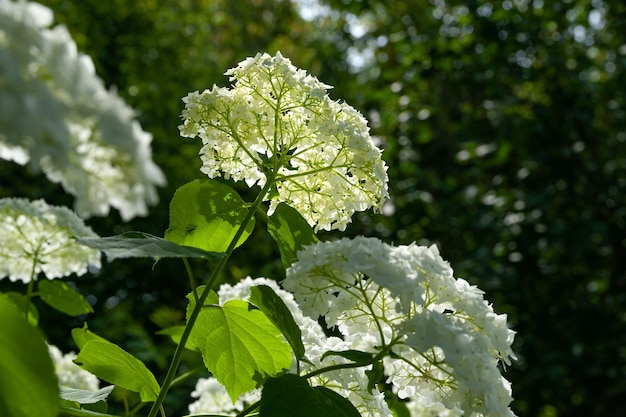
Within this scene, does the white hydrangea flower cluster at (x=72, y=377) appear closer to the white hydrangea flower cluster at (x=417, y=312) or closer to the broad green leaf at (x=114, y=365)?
the broad green leaf at (x=114, y=365)

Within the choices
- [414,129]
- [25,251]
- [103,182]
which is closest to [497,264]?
[414,129]

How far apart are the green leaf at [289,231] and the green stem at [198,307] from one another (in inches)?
1.5

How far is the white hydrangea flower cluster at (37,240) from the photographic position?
1667mm

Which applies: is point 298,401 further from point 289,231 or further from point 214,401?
point 214,401

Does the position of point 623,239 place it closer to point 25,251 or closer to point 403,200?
point 403,200

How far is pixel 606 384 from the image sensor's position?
438 cm

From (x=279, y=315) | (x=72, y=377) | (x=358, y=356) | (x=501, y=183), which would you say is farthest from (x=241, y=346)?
(x=501, y=183)

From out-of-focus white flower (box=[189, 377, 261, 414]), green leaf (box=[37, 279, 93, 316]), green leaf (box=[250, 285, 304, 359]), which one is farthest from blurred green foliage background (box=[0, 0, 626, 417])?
green leaf (box=[250, 285, 304, 359])

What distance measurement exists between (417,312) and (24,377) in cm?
53

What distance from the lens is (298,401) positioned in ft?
3.45

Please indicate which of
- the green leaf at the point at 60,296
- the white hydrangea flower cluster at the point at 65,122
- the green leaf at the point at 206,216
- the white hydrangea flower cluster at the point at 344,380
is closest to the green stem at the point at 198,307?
the green leaf at the point at 206,216

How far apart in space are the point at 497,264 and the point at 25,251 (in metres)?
3.18

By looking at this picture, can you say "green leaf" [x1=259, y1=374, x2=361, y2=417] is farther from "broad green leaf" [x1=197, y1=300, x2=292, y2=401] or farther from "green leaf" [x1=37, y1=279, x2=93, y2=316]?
"green leaf" [x1=37, y1=279, x2=93, y2=316]

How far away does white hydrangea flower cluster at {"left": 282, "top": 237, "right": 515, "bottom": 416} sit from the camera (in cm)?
107
